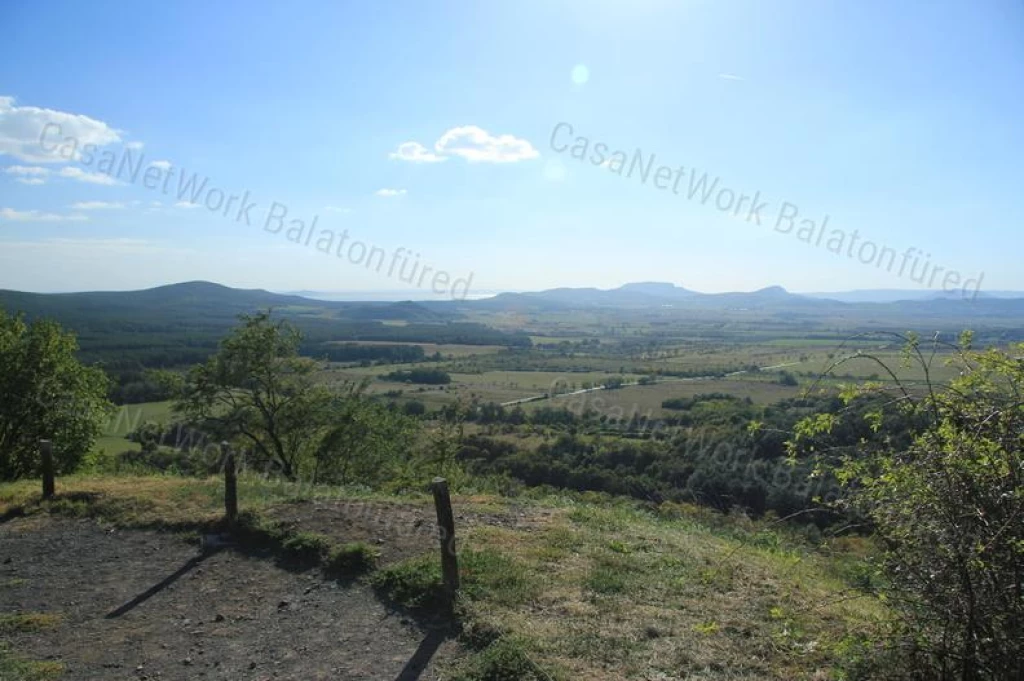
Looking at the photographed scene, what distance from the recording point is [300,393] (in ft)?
58.2

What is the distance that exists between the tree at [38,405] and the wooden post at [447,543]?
1643 cm

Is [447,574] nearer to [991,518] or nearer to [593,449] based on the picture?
[991,518]

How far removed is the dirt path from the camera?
5.75 metres

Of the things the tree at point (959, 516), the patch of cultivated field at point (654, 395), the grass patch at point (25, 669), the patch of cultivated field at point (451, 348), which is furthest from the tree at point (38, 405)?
the patch of cultivated field at point (451, 348)

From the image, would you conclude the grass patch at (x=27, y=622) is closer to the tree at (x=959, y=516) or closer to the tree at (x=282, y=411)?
the tree at (x=959, y=516)

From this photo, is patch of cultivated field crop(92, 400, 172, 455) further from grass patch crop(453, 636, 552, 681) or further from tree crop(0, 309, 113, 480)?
grass patch crop(453, 636, 552, 681)

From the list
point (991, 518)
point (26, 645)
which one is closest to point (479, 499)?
point (26, 645)

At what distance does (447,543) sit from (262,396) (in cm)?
1286

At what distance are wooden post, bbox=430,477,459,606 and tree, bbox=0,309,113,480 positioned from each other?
1643 cm

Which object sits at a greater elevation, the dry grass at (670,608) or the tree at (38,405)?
the dry grass at (670,608)

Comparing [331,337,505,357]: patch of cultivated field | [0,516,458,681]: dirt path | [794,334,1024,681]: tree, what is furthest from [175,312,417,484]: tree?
[331,337,505,357]: patch of cultivated field

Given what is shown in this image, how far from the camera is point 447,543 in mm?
6539

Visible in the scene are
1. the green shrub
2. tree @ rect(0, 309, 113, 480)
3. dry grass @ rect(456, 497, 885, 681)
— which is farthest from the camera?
tree @ rect(0, 309, 113, 480)

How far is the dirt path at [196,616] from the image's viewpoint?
5.75 metres
